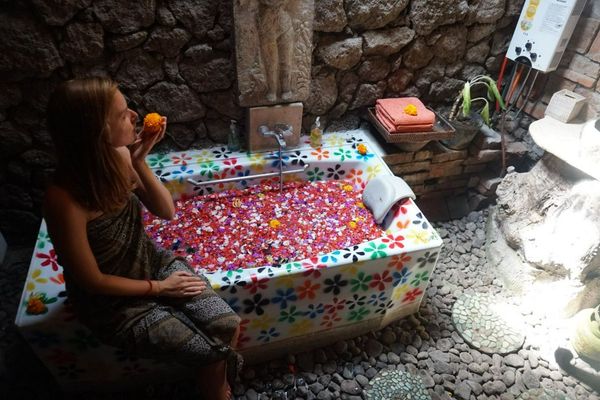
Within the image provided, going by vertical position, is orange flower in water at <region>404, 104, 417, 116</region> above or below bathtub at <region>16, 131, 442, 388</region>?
above

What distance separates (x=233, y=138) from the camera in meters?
2.40

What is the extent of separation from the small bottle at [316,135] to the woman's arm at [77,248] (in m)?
1.44

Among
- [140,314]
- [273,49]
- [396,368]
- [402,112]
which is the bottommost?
[396,368]

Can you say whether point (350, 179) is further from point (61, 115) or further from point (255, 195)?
point (61, 115)

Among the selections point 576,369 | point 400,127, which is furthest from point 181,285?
point 576,369

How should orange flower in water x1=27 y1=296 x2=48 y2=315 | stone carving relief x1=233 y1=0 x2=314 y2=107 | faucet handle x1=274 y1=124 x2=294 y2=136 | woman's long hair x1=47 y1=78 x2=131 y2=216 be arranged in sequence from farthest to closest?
faucet handle x1=274 y1=124 x2=294 y2=136
stone carving relief x1=233 y1=0 x2=314 y2=107
orange flower in water x1=27 y1=296 x2=48 y2=315
woman's long hair x1=47 y1=78 x2=131 y2=216

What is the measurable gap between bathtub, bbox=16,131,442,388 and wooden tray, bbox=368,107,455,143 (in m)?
0.20

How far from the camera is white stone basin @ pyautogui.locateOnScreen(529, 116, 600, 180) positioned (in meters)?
1.98

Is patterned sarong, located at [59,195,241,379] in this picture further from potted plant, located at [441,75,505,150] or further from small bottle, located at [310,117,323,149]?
potted plant, located at [441,75,505,150]

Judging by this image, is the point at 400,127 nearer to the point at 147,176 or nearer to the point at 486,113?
the point at 486,113

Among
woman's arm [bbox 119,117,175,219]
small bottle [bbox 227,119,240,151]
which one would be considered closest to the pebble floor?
woman's arm [bbox 119,117,175,219]

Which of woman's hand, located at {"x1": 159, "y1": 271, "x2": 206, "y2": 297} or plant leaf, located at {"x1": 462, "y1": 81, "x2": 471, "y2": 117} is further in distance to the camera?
plant leaf, located at {"x1": 462, "y1": 81, "x2": 471, "y2": 117}

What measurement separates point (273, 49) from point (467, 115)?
134 centimetres

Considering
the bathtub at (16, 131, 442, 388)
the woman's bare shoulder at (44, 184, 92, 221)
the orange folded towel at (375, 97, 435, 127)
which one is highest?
the woman's bare shoulder at (44, 184, 92, 221)
